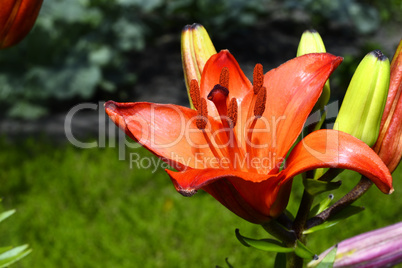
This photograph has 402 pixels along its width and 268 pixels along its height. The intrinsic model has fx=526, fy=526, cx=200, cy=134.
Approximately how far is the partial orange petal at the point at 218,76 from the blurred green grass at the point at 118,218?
129 cm

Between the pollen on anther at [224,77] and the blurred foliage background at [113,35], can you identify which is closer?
the pollen on anther at [224,77]

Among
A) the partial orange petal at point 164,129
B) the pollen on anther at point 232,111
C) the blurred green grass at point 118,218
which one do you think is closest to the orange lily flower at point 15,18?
the partial orange petal at point 164,129

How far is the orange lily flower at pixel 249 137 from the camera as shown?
1.79 feet

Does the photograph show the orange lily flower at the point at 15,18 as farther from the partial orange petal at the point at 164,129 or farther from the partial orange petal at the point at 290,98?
the partial orange petal at the point at 290,98

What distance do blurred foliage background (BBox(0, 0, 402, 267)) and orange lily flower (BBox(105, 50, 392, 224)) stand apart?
1.31m

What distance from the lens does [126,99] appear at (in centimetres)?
314

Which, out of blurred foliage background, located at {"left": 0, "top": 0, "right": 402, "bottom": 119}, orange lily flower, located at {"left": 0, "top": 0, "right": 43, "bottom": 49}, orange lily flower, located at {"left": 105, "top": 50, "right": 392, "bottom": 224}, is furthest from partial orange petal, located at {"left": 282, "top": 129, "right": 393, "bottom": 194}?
blurred foliage background, located at {"left": 0, "top": 0, "right": 402, "bottom": 119}

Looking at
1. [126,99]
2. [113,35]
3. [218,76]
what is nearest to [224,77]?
[218,76]

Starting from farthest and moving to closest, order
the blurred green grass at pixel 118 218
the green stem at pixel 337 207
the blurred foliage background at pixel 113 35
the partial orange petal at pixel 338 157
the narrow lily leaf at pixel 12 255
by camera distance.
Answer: the blurred foliage background at pixel 113 35, the blurred green grass at pixel 118 218, the narrow lily leaf at pixel 12 255, the green stem at pixel 337 207, the partial orange petal at pixel 338 157

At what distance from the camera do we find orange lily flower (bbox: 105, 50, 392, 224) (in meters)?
0.55

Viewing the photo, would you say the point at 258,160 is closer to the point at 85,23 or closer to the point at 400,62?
the point at 400,62

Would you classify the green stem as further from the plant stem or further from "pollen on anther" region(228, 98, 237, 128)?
"pollen on anther" region(228, 98, 237, 128)

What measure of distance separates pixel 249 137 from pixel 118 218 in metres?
1.58

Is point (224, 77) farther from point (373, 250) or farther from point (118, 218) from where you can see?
point (118, 218)
